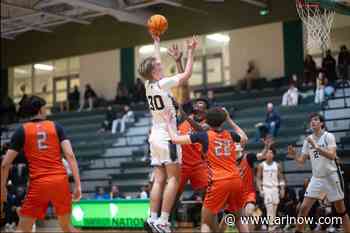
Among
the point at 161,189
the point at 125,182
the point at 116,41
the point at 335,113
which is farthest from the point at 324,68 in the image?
the point at 116,41

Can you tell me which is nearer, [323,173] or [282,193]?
[323,173]

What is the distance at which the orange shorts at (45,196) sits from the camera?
605 centimetres

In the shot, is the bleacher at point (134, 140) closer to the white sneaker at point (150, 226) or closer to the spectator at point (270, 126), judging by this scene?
the spectator at point (270, 126)

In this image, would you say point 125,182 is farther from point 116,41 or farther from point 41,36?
point 41,36

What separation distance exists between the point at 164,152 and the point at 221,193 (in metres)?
0.95

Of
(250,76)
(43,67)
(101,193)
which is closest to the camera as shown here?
(101,193)

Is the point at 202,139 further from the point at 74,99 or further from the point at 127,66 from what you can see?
the point at 74,99

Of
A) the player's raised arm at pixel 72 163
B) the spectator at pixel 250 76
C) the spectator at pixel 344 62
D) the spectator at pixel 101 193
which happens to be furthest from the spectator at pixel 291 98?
the player's raised arm at pixel 72 163

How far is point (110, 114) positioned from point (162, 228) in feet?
50.2

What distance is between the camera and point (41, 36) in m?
25.9

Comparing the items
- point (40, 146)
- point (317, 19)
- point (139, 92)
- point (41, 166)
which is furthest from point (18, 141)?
point (139, 92)

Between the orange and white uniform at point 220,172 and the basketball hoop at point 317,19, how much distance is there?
114 inches

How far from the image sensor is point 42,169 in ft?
20.1

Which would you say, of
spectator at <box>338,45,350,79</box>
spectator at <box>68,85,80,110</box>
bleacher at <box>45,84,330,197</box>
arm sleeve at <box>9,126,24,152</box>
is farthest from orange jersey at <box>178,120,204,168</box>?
spectator at <box>68,85,80,110</box>
